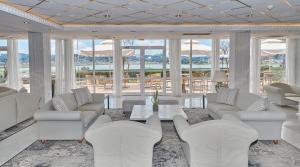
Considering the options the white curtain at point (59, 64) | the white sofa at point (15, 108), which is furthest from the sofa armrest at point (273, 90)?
the white curtain at point (59, 64)

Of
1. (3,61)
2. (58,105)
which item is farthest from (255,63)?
(3,61)

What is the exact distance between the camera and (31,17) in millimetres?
6520

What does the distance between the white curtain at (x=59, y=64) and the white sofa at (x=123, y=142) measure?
9981mm

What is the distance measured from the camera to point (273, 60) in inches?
525

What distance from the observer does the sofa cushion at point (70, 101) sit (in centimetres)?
638

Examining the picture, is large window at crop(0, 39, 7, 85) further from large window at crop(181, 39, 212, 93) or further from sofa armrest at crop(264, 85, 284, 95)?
sofa armrest at crop(264, 85, 284, 95)

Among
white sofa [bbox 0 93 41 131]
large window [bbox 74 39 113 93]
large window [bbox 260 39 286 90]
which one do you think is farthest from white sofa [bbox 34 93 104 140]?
large window [bbox 260 39 286 90]

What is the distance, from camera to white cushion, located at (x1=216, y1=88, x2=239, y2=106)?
284 inches

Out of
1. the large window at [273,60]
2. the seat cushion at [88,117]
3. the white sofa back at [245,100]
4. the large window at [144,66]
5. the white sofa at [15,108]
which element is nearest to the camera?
the seat cushion at [88,117]

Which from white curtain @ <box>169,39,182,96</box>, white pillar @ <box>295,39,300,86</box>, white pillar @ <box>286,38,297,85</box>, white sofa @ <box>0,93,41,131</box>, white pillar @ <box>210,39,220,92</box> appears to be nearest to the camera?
white sofa @ <box>0,93,41,131</box>

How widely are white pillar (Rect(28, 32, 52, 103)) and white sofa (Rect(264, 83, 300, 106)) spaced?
7484mm

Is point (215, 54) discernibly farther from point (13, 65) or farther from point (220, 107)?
point (13, 65)

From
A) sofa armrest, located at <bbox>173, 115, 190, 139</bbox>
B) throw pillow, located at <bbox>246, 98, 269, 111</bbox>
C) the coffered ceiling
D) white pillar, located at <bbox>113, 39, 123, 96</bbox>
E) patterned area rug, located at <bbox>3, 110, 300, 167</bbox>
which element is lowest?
patterned area rug, located at <bbox>3, 110, 300, 167</bbox>

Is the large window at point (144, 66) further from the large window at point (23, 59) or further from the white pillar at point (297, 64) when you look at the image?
the white pillar at point (297, 64)
